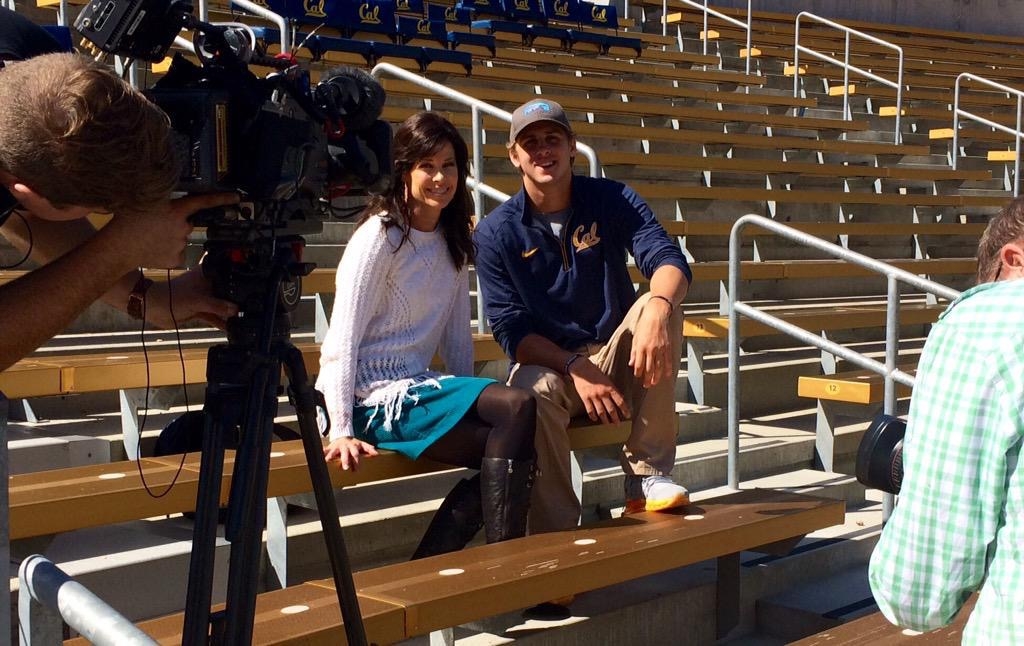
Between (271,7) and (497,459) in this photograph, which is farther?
(271,7)

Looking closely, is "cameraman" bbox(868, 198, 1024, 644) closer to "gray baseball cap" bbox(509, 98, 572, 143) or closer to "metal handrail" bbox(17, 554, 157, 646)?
"metal handrail" bbox(17, 554, 157, 646)

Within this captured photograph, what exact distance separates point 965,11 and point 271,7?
1021 cm

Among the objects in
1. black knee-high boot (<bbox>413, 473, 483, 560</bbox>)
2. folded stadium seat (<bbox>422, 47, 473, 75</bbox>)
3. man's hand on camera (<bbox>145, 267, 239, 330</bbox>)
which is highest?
folded stadium seat (<bbox>422, 47, 473, 75</bbox>)

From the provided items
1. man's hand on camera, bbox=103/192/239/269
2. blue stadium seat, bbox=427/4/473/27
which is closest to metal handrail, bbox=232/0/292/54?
man's hand on camera, bbox=103/192/239/269

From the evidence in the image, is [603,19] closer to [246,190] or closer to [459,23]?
[459,23]

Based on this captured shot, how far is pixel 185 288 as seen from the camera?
5.75 ft

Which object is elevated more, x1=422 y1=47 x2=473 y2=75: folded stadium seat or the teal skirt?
x1=422 y1=47 x2=473 y2=75: folded stadium seat

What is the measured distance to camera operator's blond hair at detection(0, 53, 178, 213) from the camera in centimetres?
118

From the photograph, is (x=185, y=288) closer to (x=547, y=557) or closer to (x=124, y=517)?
(x=124, y=517)

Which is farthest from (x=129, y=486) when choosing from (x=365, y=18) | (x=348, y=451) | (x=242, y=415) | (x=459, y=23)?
(x=459, y=23)

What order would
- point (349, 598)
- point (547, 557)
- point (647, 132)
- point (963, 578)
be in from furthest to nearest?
point (647, 132) < point (547, 557) < point (349, 598) < point (963, 578)

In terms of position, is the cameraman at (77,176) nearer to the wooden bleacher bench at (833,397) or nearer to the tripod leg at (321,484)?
the tripod leg at (321,484)

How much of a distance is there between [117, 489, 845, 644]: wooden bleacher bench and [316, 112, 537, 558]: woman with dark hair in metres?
0.15

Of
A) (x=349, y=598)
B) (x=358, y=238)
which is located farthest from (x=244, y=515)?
(x=358, y=238)
